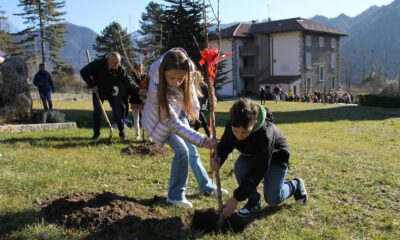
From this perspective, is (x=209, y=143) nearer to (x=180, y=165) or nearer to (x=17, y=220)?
(x=180, y=165)

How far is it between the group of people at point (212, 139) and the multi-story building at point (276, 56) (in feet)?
144

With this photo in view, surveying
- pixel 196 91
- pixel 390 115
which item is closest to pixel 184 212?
pixel 196 91

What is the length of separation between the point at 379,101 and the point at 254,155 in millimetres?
28138

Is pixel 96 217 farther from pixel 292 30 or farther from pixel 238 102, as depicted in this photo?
pixel 292 30

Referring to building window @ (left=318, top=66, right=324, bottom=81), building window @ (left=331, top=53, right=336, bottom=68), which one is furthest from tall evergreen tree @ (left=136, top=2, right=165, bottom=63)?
building window @ (left=331, top=53, right=336, bottom=68)

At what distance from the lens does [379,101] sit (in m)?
29.0

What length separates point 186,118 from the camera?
427cm

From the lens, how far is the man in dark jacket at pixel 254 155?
127 inches

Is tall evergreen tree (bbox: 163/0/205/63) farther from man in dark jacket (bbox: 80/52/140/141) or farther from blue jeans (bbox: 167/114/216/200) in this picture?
blue jeans (bbox: 167/114/216/200)

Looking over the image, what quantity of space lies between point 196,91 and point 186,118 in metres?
0.30

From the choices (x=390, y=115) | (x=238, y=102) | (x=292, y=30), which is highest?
(x=292, y=30)

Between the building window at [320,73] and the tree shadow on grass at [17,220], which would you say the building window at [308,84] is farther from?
the tree shadow on grass at [17,220]

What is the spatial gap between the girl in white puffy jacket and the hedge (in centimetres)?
2706

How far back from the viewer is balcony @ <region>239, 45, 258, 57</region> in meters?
49.9
